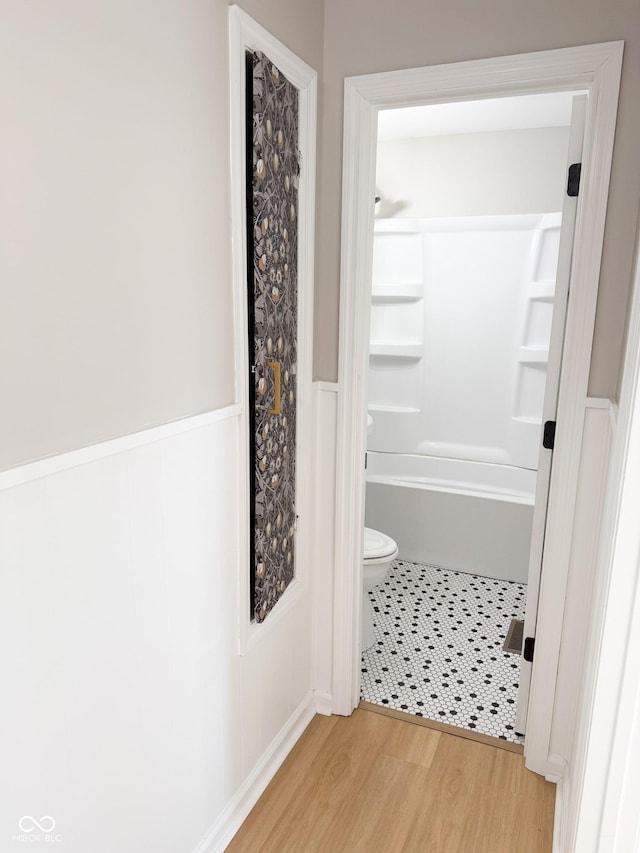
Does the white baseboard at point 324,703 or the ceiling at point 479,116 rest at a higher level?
the ceiling at point 479,116

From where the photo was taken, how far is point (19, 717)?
41.2 inches

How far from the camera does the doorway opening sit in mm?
3049

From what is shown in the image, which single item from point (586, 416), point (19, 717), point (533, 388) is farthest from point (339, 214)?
point (533, 388)

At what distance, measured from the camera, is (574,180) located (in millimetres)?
1771

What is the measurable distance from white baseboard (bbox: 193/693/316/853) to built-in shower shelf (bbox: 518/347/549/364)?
7.29 feet

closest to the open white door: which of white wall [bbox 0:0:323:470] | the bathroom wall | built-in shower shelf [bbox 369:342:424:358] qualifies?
the bathroom wall

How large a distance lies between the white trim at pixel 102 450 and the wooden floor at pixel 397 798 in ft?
3.96

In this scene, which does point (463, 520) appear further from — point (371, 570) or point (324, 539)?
point (324, 539)

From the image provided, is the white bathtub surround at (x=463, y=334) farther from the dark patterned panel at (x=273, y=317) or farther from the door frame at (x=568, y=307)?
the dark patterned panel at (x=273, y=317)

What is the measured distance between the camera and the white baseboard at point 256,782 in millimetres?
1690

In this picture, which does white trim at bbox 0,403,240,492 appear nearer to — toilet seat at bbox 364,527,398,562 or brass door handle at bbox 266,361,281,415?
brass door handle at bbox 266,361,281,415

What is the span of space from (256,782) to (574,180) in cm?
201

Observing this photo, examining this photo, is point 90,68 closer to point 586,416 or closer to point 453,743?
point 586,416

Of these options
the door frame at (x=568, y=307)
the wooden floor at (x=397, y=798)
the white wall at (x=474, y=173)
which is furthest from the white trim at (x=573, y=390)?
the white wall at (x=474, y=173)
